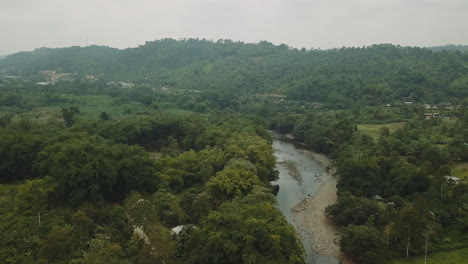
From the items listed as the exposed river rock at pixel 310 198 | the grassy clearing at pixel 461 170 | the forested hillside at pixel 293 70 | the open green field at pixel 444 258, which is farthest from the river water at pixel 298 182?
the forested hillside at pixel 293 70

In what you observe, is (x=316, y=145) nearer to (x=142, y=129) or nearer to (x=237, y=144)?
(x=237, y=144)

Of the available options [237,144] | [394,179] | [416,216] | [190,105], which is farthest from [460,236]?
[190,105]

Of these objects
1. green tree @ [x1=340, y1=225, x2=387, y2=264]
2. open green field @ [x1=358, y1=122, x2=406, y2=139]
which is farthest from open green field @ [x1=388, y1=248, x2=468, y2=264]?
Result: open green field @ [x1=358, y1=122, x2=406, y2=139]

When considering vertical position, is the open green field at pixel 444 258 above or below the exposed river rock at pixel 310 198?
above

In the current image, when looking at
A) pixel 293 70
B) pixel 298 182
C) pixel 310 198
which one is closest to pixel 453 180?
pixel 310 198

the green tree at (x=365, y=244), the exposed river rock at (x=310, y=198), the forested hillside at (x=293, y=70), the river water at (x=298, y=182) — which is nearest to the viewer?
the green tree at (x=365, y=244)

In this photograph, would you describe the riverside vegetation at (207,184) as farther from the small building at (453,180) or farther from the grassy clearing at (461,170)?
the small building at (453,180)

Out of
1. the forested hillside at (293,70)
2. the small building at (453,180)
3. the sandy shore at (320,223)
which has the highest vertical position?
the forested hillside at (293,70)
